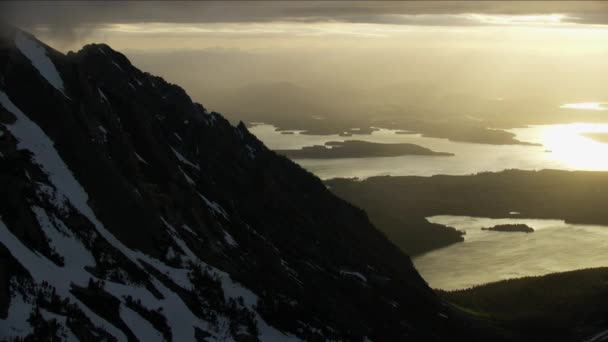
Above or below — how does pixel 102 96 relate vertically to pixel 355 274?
above

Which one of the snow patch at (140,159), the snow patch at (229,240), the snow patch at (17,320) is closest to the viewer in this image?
the snow patch at (17,320)

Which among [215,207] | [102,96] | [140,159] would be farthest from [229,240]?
[102,96]

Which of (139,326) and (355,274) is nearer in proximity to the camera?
(139,326)

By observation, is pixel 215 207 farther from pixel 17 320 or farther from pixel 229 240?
pixel 17 320

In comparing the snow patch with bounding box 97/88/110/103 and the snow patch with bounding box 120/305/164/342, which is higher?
the snow patch with bounding box 97/88/110/103

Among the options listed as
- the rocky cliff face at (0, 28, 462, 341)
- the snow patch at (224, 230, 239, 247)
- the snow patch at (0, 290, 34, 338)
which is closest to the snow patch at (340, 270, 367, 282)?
the rocky cliff face at (0, 28, 462, 341)

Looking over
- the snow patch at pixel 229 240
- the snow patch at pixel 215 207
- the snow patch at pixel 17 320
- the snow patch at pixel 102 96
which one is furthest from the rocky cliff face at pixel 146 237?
the snow patch at pixel 102 96

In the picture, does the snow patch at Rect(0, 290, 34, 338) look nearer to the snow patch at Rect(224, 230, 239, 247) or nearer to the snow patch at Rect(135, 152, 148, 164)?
the snow patch at Rect(135, 152, 148, 164)

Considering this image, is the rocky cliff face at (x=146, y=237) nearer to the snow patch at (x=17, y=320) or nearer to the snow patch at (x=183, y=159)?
the snow patch at (x=17, y=320)

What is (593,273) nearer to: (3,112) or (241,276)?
(241,276)

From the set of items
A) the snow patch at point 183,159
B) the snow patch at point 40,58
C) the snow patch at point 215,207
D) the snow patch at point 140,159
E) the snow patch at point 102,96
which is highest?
the snow patch at point 40,58
